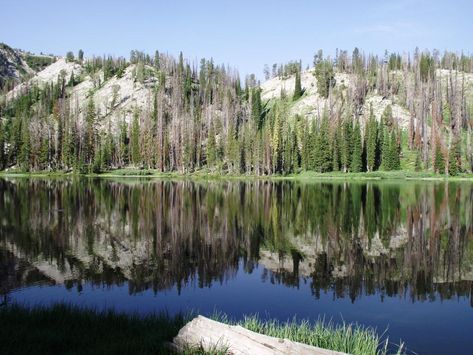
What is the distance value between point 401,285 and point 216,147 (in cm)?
11739

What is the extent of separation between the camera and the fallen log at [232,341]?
25.5ft

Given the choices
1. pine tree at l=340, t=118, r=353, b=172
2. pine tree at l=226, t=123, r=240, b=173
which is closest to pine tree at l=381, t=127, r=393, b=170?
pine tree at l=340, t=118, r=353, b=172

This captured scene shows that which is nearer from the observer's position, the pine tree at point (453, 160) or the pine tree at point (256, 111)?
the pine tree at point (453, 160)

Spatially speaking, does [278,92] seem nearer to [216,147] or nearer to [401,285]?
[216,147]

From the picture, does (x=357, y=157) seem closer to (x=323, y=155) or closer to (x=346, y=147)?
(x=346, y=147)

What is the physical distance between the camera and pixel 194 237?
29375 mm

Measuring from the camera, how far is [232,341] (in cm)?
847

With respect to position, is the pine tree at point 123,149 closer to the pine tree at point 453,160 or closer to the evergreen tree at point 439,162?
the evergreen tree at point 439,162

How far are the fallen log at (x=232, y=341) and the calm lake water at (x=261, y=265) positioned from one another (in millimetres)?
5764

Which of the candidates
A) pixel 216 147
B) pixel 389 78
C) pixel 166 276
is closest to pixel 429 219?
pixel 166 276

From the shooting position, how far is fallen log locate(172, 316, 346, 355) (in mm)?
7773

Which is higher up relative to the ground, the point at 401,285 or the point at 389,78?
the point at 389,78

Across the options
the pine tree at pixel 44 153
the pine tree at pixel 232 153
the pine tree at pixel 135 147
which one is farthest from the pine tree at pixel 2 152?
the pine tree at pixel 232 153

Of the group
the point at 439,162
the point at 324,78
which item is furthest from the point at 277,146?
the point at 324,78
